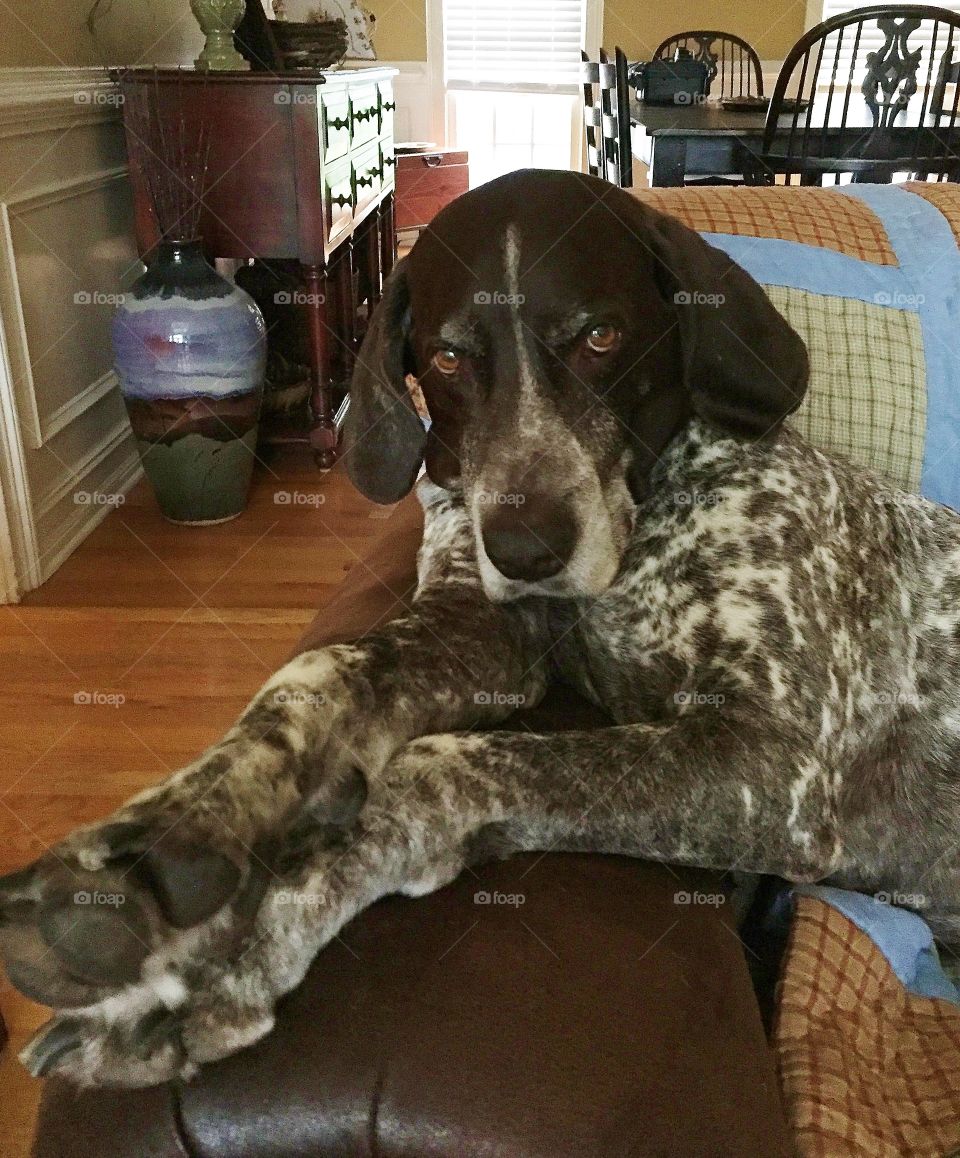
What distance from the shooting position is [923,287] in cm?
192

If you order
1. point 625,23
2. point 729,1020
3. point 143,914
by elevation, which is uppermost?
point 625,23

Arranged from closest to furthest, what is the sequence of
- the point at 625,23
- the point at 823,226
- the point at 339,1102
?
the point at 339,1102, the point at 823,226, the point at 625,23

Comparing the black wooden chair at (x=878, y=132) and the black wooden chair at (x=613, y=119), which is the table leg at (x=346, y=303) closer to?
the black wooden chair at (x=613, y=119)

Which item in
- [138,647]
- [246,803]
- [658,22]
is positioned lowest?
[138,647]

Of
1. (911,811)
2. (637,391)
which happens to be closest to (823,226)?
(637,391)

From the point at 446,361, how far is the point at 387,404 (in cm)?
15

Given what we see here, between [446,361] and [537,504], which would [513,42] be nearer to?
[446,361]

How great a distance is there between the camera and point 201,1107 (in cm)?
87

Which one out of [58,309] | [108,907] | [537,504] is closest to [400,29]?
[58,309]

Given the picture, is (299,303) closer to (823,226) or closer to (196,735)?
(196,735)

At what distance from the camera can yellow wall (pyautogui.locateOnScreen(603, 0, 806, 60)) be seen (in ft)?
25.8

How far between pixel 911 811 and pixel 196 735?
157cm

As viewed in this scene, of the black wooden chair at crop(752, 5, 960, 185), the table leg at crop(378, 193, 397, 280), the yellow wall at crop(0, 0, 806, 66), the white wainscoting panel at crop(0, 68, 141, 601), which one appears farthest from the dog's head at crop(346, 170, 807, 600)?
the table leg at crop(378, 193, 397, 280)

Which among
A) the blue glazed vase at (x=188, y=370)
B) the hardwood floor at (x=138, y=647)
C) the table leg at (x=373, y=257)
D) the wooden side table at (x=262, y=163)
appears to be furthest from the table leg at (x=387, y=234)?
the blue glazed vase at (x=188, y=370)
